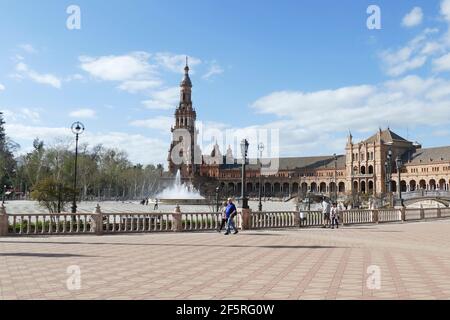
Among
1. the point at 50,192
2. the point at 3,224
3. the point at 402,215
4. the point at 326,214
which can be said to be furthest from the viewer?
the point at 402,215

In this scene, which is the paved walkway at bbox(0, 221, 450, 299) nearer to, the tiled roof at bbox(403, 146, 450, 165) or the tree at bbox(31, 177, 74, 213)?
the tree at bbox(31, 177, 74, 213)

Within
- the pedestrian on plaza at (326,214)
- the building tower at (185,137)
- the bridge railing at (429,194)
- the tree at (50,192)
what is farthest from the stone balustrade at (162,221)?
the building tower at (185,137)

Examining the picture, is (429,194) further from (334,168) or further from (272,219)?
(272,219)

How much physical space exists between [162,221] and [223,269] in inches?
512

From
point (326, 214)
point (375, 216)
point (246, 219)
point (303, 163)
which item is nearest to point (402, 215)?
point (375, 216)

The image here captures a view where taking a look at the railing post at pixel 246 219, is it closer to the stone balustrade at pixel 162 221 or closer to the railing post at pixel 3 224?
the stone balustrade at pixel 162 221

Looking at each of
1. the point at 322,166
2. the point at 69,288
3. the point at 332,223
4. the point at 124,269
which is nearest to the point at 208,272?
the point at 124,269

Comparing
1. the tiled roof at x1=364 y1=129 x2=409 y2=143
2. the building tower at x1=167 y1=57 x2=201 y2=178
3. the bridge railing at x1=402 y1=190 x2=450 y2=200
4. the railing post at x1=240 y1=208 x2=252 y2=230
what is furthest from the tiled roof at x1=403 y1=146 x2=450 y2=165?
the railing post at x1=240 y1=208 x2=252 y2=230

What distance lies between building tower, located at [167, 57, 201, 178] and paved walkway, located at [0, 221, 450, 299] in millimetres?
118337

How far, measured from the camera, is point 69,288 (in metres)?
8.33

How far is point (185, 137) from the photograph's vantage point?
137 metres
